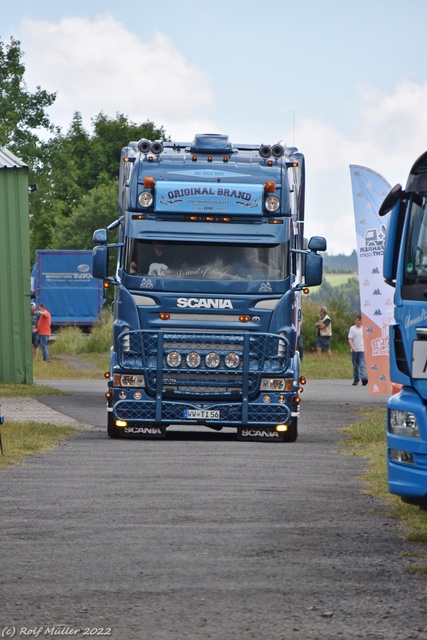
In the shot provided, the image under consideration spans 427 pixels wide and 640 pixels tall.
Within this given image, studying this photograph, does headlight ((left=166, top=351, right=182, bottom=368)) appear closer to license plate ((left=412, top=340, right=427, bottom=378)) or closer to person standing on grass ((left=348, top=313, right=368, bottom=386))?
license plate ((left=412, top=340, right=427, bottom=378))

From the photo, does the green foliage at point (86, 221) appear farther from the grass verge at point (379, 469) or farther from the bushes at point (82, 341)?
the grass verge at point (379, 469)

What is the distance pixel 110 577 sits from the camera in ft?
26.1

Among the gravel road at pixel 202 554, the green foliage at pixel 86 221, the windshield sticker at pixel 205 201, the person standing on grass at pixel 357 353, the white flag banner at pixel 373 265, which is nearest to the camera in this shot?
the gravel road at pixel 202 554

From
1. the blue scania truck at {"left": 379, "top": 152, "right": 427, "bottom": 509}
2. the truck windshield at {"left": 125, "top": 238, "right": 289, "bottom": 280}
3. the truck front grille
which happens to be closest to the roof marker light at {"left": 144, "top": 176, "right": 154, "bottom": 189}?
the truck windshield at {"left": 125, "top": 238, "right": 289, "bottom": 280}

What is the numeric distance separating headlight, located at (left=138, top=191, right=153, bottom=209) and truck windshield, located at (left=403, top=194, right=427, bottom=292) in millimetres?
7361

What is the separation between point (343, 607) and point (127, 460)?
8.31m

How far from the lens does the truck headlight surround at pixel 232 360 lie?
17516 mm

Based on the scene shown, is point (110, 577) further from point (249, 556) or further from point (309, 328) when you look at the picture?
point (309, 328)

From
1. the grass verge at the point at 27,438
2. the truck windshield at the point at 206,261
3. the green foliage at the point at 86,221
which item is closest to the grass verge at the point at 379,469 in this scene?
the truck windshield at the point at 206,261

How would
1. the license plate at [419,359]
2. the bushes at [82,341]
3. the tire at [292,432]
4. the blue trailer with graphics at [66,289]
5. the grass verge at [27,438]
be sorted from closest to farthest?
the license plate at [419,359] < the grass verge at [27,438] < the tire at [292,432] < the bushes at [82,341] < the blue trailer with graphics at [66,289]

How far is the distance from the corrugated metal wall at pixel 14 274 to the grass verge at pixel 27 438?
905cm

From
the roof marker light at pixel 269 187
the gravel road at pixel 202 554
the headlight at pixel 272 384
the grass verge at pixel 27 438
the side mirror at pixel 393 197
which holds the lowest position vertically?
the grass verge at pixel 27 438

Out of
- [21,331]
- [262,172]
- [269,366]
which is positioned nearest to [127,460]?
[269,366]

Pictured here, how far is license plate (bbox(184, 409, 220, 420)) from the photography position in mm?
17641
